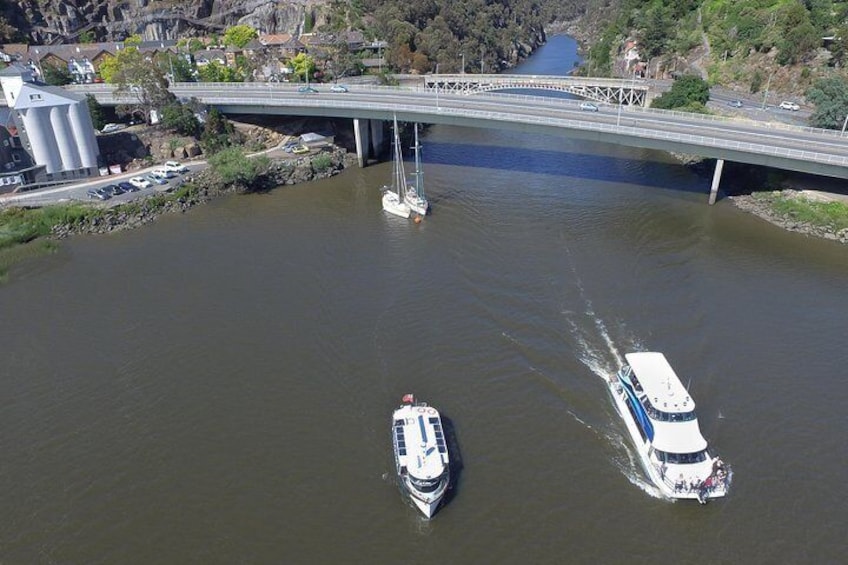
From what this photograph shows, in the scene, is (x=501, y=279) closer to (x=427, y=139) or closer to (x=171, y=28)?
(x=427, y=139)

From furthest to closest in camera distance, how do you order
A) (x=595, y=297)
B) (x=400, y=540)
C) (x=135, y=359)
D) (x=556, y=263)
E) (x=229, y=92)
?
(x=229, y=92)
(x=556, y=263)
(x=595, y=297)
(x=135, y=359)
(x=400, y=540)

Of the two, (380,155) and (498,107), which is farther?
(380,155)

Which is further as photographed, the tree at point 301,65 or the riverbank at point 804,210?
the tree at point 301,65

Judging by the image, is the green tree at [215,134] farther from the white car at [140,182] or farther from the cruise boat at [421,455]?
the cruise boat at [421,455]

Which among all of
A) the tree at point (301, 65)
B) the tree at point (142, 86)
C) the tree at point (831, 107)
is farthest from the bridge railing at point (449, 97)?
the tree at point (301, 65)

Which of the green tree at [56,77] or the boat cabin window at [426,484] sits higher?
the green tree at [56,77]

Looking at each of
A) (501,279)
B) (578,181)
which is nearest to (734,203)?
(578,181)

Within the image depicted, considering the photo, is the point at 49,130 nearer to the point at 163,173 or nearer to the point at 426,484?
the point at 163,173
